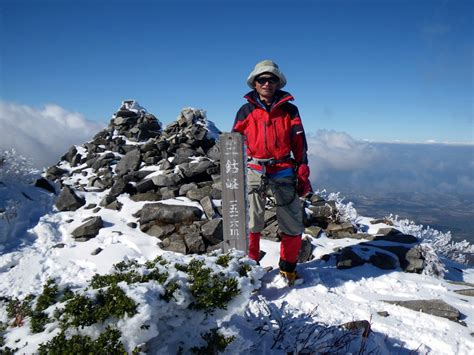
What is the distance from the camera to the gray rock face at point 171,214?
8156 millimetres

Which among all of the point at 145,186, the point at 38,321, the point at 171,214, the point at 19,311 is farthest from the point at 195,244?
the point at 38,321

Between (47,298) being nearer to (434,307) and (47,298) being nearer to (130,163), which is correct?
(434,307)

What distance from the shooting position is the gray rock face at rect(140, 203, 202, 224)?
816 cm

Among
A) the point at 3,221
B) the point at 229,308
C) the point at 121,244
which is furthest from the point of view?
the point at 3,221

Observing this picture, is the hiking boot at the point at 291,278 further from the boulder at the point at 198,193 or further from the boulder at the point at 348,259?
the boulder at the point at 198,193

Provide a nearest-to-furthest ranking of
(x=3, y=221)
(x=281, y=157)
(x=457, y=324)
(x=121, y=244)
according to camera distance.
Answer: (x=457, y=324) → (x=281, y=157) → (x=121, y=244) → (x=3, y=221)

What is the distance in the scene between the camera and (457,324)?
4.45m

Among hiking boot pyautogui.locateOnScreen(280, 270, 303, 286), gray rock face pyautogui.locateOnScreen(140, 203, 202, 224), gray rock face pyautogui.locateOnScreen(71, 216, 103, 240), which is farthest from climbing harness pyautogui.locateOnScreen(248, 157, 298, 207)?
gray rock face pyautogui.locateOnScreen(71, 216, 103, 240)

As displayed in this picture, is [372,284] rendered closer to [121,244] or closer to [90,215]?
[121,244]

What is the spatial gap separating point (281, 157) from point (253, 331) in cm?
300

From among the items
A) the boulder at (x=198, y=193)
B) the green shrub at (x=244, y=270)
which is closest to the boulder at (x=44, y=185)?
the boulder at (x=198, y=193)

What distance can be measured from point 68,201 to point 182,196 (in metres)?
3.92

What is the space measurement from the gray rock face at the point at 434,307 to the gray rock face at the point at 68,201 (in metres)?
9.43

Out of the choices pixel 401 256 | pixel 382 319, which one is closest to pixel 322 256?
pixel 401 256
